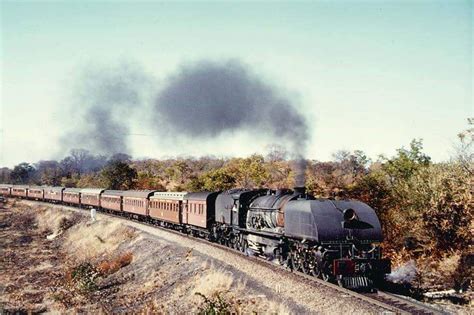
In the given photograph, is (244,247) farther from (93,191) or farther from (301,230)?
(93,191)

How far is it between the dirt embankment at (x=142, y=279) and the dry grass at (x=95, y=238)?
9 centimetres

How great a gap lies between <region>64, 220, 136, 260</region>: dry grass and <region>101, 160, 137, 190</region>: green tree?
26.3 meters

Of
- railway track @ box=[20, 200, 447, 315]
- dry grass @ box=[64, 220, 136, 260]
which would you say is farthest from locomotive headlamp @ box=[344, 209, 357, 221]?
dry grass @ box=[64, 220, 136, 260]

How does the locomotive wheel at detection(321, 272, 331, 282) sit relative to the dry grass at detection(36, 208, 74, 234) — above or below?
above

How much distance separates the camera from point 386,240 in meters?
21.6

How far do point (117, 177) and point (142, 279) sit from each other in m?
49.8

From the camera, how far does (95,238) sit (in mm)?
34344

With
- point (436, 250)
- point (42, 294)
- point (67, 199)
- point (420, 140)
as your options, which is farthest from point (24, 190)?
point (436, 250)

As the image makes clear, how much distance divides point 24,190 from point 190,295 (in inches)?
2753

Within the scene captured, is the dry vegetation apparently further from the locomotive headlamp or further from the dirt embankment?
the locomotive headlamp

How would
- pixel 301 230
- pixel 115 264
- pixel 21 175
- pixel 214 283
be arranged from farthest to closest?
pixel 21 175 < pixel 115 264 < pixel 214 283 < pixel 301 230

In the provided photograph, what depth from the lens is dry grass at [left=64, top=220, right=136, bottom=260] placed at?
31.0m

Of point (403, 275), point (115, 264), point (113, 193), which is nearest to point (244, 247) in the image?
point (403, 275)

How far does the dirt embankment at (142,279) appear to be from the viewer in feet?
42.4
